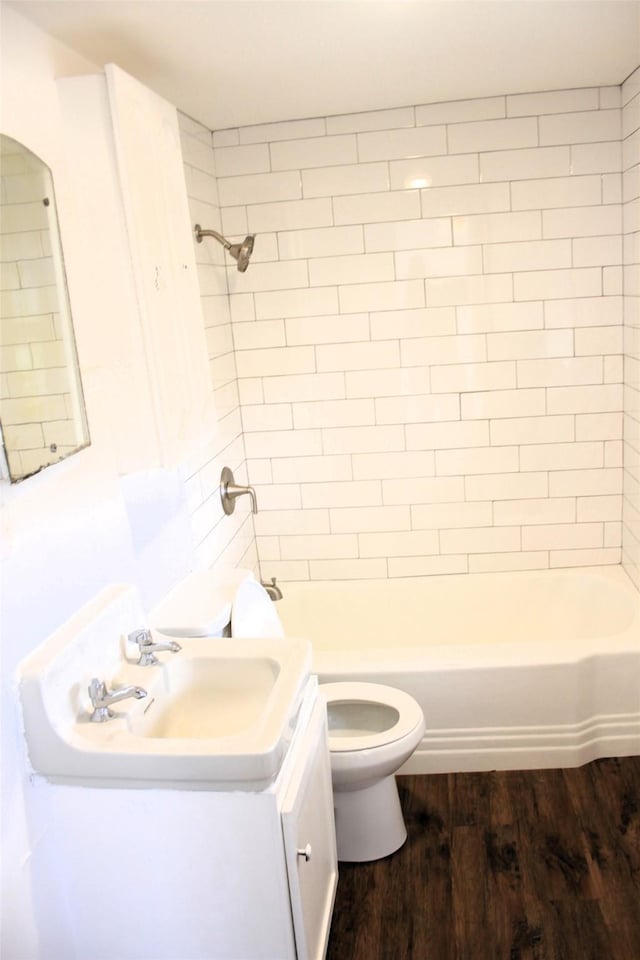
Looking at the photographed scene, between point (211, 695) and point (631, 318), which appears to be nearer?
point (211, 695)

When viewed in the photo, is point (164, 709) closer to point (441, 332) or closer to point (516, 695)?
point (516, 695)

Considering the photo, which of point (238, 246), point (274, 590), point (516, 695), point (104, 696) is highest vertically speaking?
point (238, 246)

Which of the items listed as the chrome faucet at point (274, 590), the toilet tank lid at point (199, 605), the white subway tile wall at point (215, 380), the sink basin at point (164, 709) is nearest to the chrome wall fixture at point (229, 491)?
the white subway tile wall at point (215, 380)

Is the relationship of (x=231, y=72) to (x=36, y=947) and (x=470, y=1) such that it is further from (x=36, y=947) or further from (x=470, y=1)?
(x=36, y=947)

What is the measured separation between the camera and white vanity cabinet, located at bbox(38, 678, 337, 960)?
170 centimetres

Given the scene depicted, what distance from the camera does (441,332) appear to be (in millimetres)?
3453

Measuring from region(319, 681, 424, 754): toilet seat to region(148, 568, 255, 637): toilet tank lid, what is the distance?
42 cm

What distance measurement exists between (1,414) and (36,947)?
44.2 inches

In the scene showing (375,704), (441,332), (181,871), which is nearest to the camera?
(181,871)

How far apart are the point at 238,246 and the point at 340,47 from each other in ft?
3.17

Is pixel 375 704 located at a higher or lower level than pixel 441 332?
lower

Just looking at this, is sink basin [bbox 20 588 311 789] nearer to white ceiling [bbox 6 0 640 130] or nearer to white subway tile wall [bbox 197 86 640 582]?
white ceiling [bbox 6 0 640 130]

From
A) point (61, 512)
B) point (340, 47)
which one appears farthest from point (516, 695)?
point (340, 47)

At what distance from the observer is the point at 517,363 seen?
345 cm
